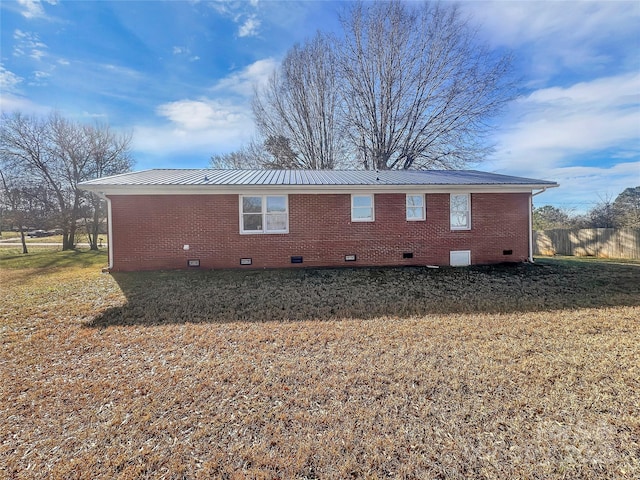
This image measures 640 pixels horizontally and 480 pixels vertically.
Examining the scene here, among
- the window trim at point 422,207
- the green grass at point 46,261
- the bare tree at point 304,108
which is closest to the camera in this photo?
the window trim at point 422,207

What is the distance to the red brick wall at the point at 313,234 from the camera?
9.53 metres

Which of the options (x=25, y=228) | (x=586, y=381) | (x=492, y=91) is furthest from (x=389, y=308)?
(x=25, y=228)

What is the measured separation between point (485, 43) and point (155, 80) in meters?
18.7

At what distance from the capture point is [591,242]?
15945 millimetres

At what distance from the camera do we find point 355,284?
8.16 metres

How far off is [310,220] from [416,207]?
12.7 ft

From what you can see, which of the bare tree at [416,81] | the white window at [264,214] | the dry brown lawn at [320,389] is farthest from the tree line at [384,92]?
the dry brown lawn at [320,389]

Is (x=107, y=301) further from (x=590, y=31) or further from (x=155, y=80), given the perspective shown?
(x=590, y=31)

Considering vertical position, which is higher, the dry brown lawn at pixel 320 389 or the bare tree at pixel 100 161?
the bare tree at pixel 100 161

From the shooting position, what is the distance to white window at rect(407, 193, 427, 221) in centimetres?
1045

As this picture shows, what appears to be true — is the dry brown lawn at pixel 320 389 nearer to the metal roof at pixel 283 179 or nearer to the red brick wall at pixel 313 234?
the red brick wall at pixel 313 234

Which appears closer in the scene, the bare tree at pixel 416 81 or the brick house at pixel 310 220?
the brick house at pixel 310 220

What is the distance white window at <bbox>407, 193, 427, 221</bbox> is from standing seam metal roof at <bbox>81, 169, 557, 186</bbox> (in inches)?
21.5

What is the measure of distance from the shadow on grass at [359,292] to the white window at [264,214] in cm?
158
